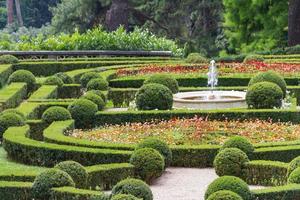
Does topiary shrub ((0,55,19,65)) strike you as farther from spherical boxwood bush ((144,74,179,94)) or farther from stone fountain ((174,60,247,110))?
spherical boxwood bush ((144,74,179,94))

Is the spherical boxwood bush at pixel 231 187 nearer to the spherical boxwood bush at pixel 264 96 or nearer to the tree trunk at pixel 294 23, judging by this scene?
the spherical boxwood bush at pixel 264 96

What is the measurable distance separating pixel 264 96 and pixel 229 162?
7.41 m

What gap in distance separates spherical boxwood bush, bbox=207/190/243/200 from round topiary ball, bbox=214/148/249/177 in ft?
10.8

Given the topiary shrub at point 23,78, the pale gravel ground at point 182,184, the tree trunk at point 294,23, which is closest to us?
the pale gravel ground at point 182,184

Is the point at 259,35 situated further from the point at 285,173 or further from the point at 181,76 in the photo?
the point at 285,173

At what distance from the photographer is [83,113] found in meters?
24.5

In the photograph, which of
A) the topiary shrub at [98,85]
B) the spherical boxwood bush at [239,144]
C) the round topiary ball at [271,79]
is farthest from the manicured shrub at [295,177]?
the topiary shrub at [98,85]

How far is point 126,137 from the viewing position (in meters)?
22.8

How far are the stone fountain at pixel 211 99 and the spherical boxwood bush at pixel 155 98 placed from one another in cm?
97

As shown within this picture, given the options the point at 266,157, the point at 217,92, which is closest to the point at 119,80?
the point at 217,92

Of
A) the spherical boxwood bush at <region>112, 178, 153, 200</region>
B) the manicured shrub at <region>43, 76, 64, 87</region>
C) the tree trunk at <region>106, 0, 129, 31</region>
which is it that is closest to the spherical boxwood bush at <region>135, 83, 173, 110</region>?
the manicured shrub at <region>43, 76, 64, 87</region>

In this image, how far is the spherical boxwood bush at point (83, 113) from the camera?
80.3 feet

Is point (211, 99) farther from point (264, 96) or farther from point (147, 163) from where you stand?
point (147, 163)

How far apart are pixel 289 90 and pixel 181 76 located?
15.0 ft
